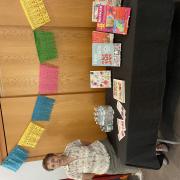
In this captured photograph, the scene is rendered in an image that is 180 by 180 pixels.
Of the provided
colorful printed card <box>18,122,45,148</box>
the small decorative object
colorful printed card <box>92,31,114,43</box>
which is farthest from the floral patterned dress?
colorful printed card <box>92,31,114,43</box>

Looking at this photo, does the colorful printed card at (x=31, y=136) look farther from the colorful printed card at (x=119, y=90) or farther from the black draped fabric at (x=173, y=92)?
the black draped fabric at (x=173, y=92)

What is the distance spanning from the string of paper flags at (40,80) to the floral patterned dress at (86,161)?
14.1 inches

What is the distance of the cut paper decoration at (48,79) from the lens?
6.77ft

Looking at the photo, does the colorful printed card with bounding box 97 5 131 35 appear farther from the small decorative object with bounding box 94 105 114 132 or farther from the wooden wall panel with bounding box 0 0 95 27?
the small decorative object with bounding box 94 105 114 132

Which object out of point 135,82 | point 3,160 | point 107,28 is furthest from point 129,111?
point 3,160

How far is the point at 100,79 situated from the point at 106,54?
0.92 feet

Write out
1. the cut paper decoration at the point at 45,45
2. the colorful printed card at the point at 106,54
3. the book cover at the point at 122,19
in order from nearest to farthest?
the book cover at the point at 122,19
the colorful printed card at the point at 106,54
the cut paper decoration at the point at 45,45

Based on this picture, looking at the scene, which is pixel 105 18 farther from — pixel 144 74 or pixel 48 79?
pixel 48 79

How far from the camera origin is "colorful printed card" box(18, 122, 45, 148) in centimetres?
214

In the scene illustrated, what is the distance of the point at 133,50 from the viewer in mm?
1557

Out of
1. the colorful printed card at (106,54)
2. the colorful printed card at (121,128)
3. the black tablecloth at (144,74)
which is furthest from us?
the colorful printed card at (106,54)

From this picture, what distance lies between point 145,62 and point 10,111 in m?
1.17

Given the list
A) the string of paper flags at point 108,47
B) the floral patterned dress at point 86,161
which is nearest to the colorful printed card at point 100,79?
the string of paper flags at point 108,47

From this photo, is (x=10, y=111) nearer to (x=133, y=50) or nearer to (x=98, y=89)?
(x=98, y=89)
